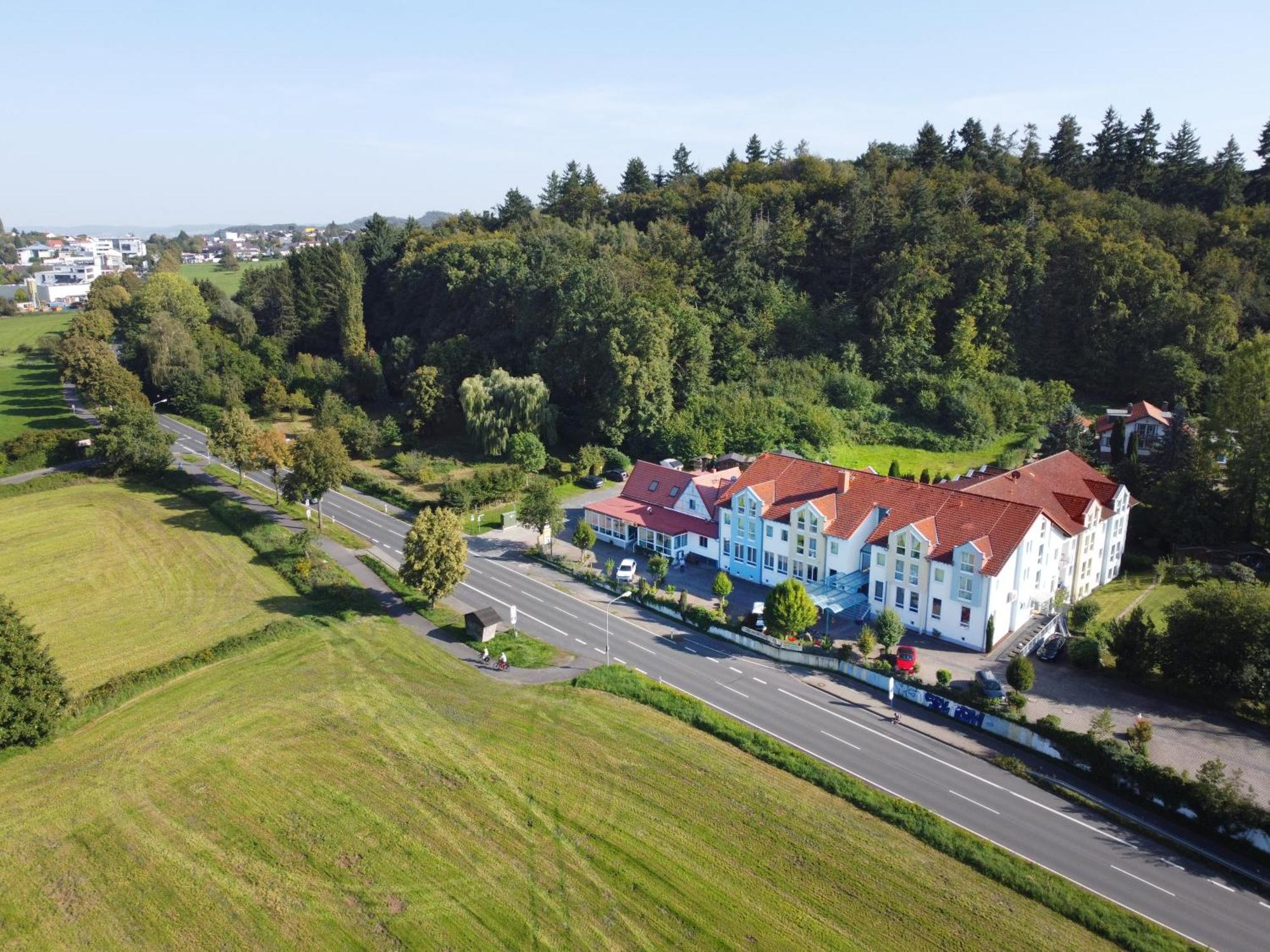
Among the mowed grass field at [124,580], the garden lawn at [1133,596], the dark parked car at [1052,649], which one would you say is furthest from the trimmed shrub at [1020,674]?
the mowed grass field at [124,580]

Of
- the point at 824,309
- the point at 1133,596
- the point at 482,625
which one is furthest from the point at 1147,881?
the point at 824,309

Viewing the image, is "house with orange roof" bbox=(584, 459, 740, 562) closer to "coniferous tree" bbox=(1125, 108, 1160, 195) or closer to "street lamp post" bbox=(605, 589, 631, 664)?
"street lamp post" bbox=(605, 589, 631, 664)

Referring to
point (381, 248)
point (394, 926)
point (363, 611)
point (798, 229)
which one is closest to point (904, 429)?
point (798, 229)

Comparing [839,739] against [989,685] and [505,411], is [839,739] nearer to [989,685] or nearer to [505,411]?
[989,685]

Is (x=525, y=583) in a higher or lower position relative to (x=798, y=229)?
lower

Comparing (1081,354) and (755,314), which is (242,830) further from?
(1081,354)

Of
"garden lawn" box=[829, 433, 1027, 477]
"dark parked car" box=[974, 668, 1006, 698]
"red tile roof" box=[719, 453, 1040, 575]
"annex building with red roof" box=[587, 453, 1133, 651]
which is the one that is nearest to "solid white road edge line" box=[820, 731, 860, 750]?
"dark parked car" box=[974, 668, 1006, 698]

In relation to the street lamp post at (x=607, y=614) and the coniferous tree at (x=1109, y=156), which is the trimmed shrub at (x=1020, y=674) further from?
the coniferous tree at (x=1109, y=156)
